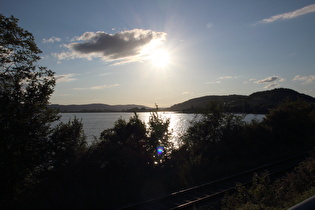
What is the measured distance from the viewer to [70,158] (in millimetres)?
14180

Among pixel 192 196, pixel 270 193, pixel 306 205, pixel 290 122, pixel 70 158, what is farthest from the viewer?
pixel 290 122

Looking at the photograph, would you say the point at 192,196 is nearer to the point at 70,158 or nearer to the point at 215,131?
the point at 70,158

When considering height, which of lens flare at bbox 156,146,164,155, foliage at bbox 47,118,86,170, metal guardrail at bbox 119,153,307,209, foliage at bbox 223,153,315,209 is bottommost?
metal guardrail at bbox 119,153,307,209

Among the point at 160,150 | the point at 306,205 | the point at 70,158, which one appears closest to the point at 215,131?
the point at 160,150

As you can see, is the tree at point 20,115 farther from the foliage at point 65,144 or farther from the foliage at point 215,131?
the foliage at point 215,131

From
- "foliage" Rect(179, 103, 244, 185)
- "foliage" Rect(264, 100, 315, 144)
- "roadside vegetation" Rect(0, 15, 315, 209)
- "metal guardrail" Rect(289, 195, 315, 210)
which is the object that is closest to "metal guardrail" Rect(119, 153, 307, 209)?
"roadside vegetation" Rect(0, 15, 315, 209)

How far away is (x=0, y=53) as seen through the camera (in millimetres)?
12367

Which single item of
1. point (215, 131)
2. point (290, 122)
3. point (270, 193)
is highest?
point (290, 122)

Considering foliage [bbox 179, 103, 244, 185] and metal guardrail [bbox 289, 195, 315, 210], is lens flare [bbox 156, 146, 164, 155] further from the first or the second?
metal guardrail [bbox 289, 195, 315, 210]

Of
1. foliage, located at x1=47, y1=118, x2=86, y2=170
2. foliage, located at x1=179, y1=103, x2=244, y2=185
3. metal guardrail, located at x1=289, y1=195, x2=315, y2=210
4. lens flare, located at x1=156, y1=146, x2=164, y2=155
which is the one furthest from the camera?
foliage, located at x1=179, y1=103, x2=244, y2=185

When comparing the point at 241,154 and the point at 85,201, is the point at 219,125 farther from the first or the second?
the point at 85,201

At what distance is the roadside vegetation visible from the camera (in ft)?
39.8

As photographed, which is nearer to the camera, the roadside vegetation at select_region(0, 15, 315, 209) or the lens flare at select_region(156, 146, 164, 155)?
the roadside vegetation at select_region(0, 15, 315, 209)

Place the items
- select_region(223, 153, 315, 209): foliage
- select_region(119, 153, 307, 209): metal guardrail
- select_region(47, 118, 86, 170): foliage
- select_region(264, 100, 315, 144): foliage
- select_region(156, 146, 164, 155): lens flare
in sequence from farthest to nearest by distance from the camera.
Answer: select_region(264, 100, 315, 144): foliage < select_region(156, 146, 164, 155): lens flare < select_region(47, 118, 86, 170): foliage < select_region(119, 153, 307, 209): metal guardrail < select_region(223, 153, 315, 209): foliage
